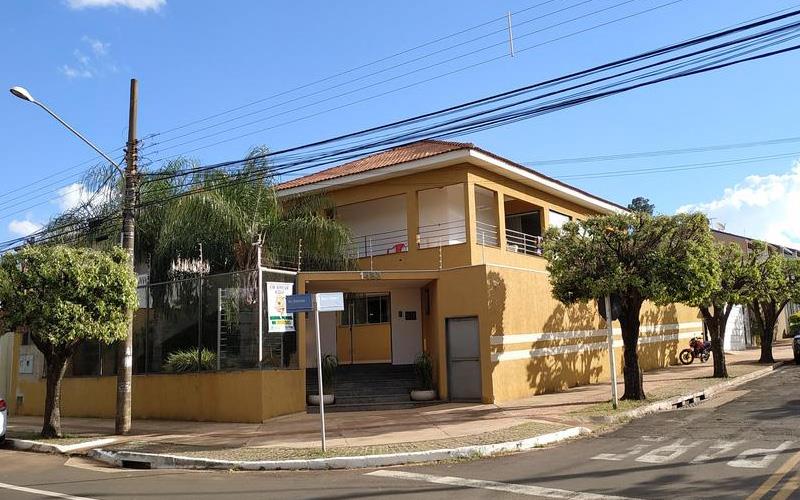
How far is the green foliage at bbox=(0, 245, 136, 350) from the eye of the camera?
14062 millimetres

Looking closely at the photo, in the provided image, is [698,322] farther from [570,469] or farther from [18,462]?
[18,462]

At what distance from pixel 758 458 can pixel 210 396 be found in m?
12.1

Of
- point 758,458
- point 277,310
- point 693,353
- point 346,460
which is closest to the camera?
point 758,458

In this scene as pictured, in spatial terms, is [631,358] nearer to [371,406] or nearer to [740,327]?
[371,406]

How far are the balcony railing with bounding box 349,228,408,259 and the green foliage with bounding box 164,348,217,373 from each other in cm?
576

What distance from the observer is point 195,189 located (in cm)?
1833

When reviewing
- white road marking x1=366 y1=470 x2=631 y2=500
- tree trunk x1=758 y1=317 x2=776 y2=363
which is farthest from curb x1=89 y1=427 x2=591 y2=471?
tree trunk x1=758 y1=317 x2=776 y2=363

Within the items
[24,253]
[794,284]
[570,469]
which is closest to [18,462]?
[24,253]

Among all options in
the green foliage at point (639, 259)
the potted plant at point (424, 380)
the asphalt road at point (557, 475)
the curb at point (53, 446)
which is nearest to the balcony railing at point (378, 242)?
the potted plant at point (424, 380)

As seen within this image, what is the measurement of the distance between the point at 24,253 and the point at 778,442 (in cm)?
1493

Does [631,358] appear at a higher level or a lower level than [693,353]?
higher

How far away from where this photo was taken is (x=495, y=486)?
8227mm

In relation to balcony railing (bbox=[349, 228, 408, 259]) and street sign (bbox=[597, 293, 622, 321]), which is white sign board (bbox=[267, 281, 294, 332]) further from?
street sign (bbox=[597, 293, 622, 321])

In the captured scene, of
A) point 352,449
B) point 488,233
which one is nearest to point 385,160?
point 488,233
